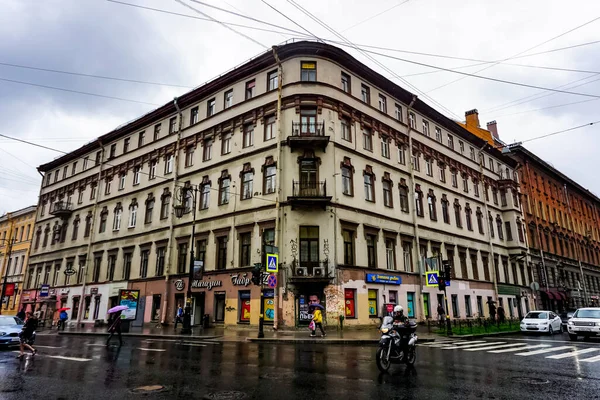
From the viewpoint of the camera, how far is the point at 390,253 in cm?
2744

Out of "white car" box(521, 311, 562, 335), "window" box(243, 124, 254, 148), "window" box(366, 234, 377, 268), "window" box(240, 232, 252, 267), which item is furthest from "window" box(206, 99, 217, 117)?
"white car" box(521, 311, 562, 335)

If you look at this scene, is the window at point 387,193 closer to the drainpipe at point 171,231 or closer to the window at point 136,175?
the drainpipe at point 171,231

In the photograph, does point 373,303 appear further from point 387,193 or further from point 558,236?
point 558,236

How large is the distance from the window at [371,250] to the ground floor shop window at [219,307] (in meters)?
10.3

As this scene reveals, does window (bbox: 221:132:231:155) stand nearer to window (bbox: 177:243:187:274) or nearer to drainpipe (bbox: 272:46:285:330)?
drainpipe (bbox: 272:46:285:330)

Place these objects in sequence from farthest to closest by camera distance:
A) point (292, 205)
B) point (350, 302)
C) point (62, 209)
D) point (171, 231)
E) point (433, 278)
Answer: point (62, 209) < point (171, 231) < point (292, 205) < point (350, 302) < point (433, 278)

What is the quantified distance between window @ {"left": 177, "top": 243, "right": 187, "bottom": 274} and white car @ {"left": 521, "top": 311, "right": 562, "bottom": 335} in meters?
23.9

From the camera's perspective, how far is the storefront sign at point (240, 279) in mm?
24330

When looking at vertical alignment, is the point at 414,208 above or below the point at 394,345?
above

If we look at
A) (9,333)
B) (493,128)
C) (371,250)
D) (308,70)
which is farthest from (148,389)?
(493,128)

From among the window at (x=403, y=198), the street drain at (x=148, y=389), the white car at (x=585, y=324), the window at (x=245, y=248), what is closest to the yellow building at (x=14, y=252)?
the window at (x=245, y=248)

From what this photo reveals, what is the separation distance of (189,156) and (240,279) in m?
12.6

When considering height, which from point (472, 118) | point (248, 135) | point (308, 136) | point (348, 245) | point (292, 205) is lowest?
point (348, 245)

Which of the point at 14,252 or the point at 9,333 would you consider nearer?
the point at 9,333
